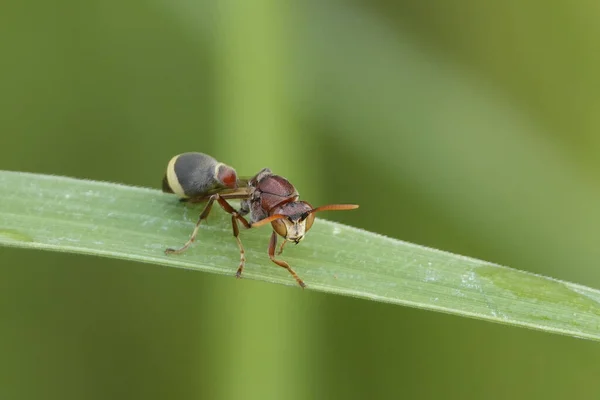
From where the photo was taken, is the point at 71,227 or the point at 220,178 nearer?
the point at 71,227

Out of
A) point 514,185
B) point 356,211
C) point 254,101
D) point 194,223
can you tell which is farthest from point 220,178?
point 514,185

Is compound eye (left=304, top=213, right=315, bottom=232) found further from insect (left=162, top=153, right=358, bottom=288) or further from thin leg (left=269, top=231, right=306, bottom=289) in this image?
thin leg (left=269, top=231, right=306, bottom=289)

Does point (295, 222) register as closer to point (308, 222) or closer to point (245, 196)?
point (308, 222)

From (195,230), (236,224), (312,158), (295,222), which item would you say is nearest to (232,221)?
(236,224)

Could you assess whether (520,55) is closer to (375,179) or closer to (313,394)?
(375,179)

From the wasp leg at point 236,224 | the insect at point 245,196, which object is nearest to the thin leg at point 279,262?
the insect at point 245,196

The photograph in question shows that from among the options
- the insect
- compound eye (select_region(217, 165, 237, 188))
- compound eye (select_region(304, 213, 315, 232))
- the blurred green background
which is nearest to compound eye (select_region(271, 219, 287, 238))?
the insect

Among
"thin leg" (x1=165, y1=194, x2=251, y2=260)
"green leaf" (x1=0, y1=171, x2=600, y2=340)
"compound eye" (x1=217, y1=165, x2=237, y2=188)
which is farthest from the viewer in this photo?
"compound eye" (x1=217, y1=165, x2=237, y2=188)

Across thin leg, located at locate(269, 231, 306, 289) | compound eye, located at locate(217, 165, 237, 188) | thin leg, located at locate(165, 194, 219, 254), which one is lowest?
thin leg, located at locate(269, 231, 306, 289)
